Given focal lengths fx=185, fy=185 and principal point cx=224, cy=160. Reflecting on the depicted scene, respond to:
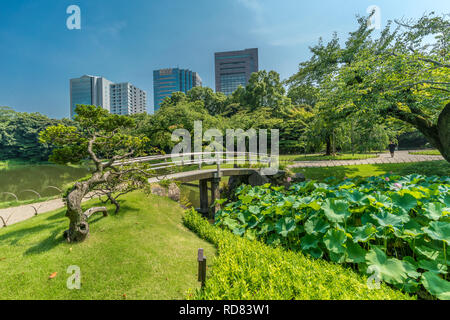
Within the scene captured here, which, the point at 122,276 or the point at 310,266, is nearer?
the point at 310,266

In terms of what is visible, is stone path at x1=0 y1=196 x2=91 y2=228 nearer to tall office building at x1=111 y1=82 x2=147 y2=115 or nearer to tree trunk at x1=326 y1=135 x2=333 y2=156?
tree trunk at x1=326 y1=135 x2=333 y2=156

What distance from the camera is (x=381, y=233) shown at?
2654 mm

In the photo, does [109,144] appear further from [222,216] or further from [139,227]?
[222,216]

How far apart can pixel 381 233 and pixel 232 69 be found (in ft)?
339

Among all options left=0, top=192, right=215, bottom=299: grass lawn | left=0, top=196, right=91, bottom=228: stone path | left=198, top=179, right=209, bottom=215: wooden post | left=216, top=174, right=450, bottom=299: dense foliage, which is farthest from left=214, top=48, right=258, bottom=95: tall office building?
left=216, top=174, right=450, bottom=299: dense foliage

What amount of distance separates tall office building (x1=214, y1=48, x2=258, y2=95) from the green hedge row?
317 feet

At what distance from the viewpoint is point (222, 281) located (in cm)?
230

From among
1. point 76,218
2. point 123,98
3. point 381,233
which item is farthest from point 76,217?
point 123,98

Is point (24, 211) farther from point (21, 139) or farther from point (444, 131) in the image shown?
point (21, 139)

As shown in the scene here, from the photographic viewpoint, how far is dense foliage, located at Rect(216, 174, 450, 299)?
6.91 ft

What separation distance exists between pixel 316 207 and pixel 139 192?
5271 millimetres

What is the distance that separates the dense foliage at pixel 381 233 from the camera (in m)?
2.11

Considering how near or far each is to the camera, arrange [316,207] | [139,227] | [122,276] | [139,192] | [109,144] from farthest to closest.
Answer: [139,192], [109,144], [139,227], [316,207], [122,276]

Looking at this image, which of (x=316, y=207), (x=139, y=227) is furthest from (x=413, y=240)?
(x=139, y=227)
